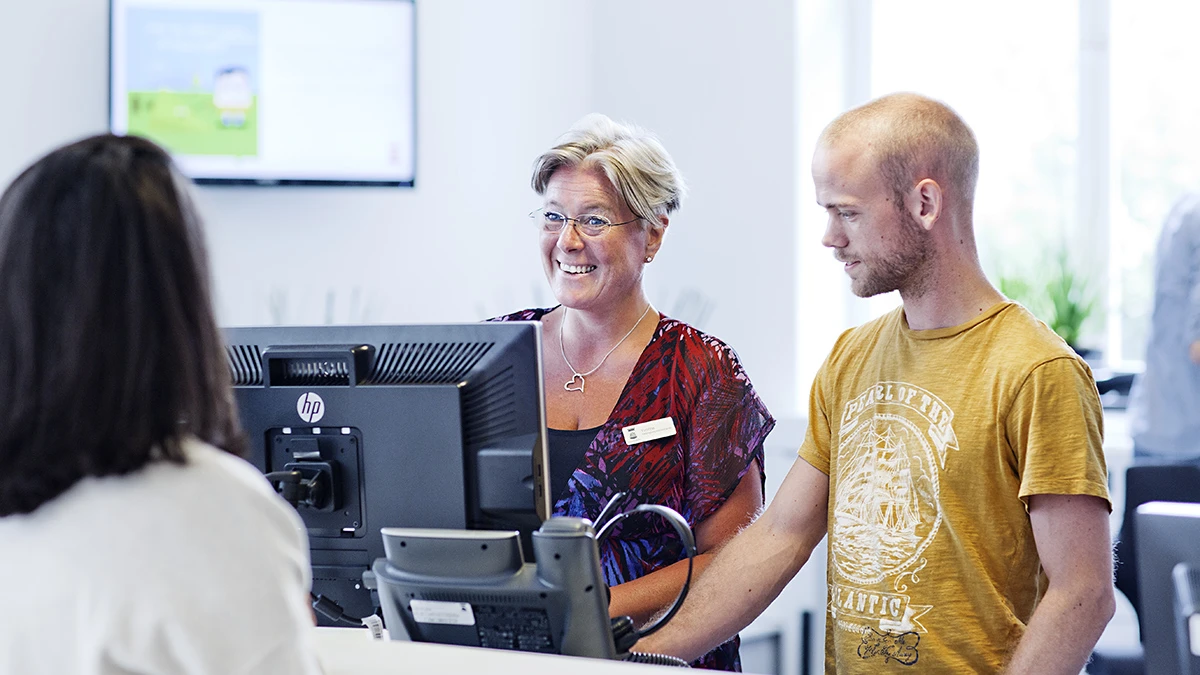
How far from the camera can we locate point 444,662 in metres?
1.05

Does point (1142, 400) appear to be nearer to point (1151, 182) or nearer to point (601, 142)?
point (1151, 182)

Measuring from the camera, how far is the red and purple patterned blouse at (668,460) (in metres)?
1.86

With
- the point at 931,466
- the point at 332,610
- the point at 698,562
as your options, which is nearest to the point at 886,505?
the point at 931,466

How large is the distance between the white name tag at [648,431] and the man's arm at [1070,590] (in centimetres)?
63

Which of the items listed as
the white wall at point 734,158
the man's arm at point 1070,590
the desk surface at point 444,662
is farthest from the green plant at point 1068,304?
the desk surface at point 444,662

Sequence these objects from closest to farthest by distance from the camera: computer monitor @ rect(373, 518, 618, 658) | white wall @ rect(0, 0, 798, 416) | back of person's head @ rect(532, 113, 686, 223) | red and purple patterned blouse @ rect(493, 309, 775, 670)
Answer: computer monitor @ rect(373, 518, 618, 658) → red and purple patterned blouse @ rect(493, 309, 775, 670) → back of person's head @ rect(532, 113, 686, 223) → white wall @ rect(0, 0, 798, 416)

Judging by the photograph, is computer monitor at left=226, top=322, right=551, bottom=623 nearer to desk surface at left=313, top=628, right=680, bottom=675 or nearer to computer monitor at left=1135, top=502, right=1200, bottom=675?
desk surface at left=313, top=628, right=680, bottom=675

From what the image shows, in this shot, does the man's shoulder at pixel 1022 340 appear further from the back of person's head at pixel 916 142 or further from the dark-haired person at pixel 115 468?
the dark-haired person at pixel 115 468

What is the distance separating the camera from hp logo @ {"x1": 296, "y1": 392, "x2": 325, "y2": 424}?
1406 millimetres

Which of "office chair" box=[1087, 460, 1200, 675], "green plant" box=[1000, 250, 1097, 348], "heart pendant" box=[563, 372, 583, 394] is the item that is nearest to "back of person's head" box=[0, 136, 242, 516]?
"heart pendant" box=[563, 372, 583, 394]

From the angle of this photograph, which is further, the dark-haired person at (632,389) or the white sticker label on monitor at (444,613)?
the dark-haired person at (632,389)

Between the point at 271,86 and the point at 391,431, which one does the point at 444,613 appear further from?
the point at 271,86

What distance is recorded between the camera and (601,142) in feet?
6.67

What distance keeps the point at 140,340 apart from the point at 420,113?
2.86 metres
